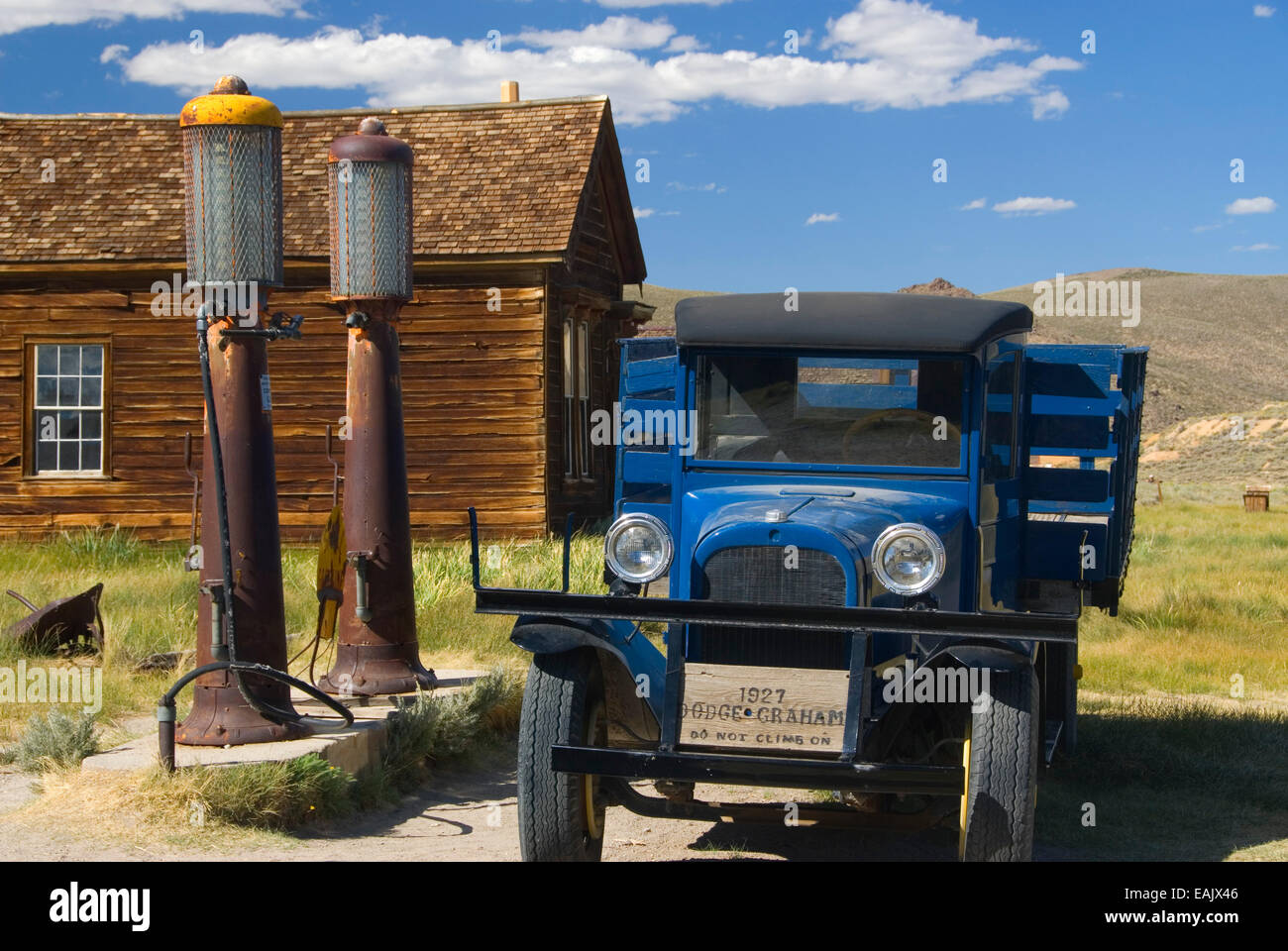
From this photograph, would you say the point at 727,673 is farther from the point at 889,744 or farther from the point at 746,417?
the point at 746,417

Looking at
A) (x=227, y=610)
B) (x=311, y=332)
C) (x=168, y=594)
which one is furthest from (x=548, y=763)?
(x=311, y=332)

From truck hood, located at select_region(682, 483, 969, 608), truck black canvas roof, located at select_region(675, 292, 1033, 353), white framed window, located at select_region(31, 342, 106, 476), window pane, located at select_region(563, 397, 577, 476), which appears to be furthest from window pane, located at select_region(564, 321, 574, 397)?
truck hood, located at select_region(682, 483, 969, 608)

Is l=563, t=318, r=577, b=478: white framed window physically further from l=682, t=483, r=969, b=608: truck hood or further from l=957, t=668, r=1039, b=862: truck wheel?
l=957, t=668, r=1039, b=862: truck wheel

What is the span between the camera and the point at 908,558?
16.1ft

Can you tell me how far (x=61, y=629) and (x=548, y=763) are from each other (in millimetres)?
5870

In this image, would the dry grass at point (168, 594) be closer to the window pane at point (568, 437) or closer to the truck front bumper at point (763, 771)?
the window pane at point (568, 437)

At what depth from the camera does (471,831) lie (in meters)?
6.20

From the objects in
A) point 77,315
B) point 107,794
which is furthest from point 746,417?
point 77,315

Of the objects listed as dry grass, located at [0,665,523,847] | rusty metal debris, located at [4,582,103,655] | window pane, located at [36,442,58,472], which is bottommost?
dry grass, located at [0,665,523,847]

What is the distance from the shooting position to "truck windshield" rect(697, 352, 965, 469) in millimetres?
5691

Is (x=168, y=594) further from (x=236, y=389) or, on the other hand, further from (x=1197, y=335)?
(x=1197, y=335)

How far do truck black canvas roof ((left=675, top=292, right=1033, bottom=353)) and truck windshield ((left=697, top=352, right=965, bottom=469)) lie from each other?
0.11 m

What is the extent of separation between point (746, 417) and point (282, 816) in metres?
2.54
